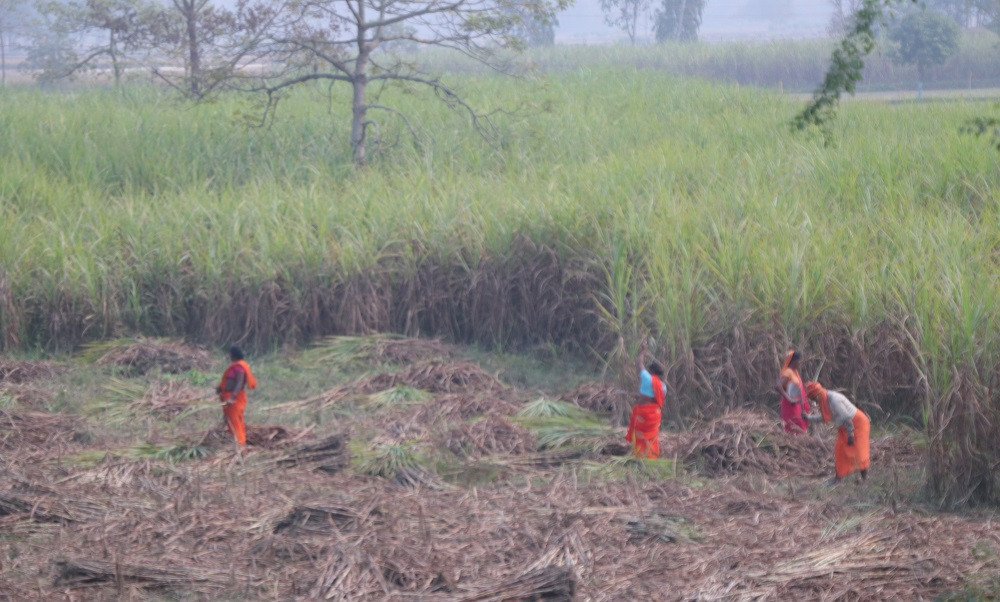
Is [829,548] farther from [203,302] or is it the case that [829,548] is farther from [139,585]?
[203,302]

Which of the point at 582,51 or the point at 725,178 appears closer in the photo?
the point at 725,178

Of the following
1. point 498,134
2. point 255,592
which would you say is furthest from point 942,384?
point 498,134

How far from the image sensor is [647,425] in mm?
6840

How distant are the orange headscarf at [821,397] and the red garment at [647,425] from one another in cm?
97

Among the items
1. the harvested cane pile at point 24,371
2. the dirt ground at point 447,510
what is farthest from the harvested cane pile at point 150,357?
the dirt ground at point 447,510

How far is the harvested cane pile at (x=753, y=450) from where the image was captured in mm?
6723

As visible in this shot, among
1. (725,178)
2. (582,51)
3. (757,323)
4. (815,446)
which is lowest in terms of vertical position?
(815,446)

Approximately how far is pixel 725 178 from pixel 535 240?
2672 millimetres

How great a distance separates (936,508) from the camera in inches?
234

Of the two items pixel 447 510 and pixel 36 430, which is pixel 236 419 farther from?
pixel 447 510

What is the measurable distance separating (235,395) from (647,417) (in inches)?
116

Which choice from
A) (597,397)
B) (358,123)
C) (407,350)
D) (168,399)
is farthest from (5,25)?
(597,397)

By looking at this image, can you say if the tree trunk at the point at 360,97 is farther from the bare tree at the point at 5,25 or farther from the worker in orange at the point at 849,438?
the bare tree at the point at 5,25

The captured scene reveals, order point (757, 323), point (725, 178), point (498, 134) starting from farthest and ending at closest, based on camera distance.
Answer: point (498, 134)
point (725, 178)
point (757, 323)
